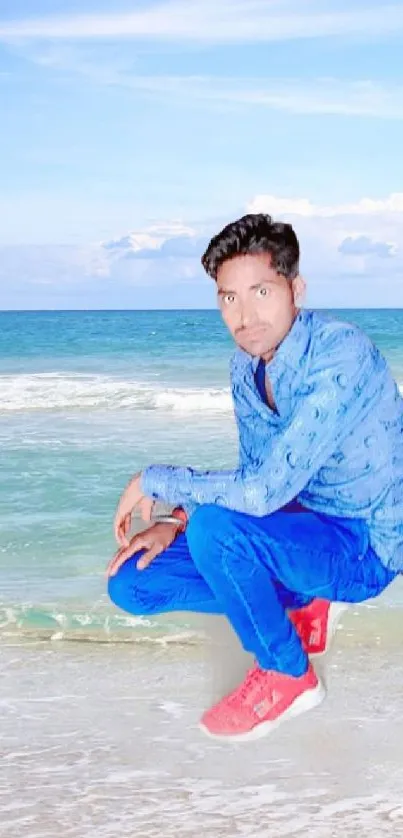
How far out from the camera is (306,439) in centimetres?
226

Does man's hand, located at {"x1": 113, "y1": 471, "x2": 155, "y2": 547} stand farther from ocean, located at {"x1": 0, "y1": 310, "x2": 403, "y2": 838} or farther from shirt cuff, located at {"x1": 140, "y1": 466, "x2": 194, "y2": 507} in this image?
ocean, located at {"x1": 0, "y1": 310, "x2": 403, "y2": 838}

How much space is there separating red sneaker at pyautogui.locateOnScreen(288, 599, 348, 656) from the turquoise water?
0.75m

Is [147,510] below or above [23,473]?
above

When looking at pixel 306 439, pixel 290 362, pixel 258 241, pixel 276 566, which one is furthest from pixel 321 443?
pixel 258 241

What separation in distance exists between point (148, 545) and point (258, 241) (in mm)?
701

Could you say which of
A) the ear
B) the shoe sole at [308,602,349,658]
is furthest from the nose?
the shoe sole at [308,602,349,658]

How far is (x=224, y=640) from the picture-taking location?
325cm

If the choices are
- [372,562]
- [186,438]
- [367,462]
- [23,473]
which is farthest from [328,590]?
[186,438]

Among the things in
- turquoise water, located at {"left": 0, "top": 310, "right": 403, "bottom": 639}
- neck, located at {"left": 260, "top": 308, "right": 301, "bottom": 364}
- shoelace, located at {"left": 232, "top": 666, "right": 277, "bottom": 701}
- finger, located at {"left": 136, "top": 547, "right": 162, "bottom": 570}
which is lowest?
turquoise water, located at {"left": 0, "top": 310, "right": 403, "bottom": 639}

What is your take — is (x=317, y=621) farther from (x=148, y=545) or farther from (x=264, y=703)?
(x=148, y=545)

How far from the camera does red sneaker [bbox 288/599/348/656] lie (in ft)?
8.98

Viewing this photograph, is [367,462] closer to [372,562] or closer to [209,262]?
[372,562]

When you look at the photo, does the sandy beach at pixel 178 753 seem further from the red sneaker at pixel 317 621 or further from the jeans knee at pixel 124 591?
the jeans knee at pixel 124 591

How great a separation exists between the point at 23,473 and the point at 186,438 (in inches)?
81.8
